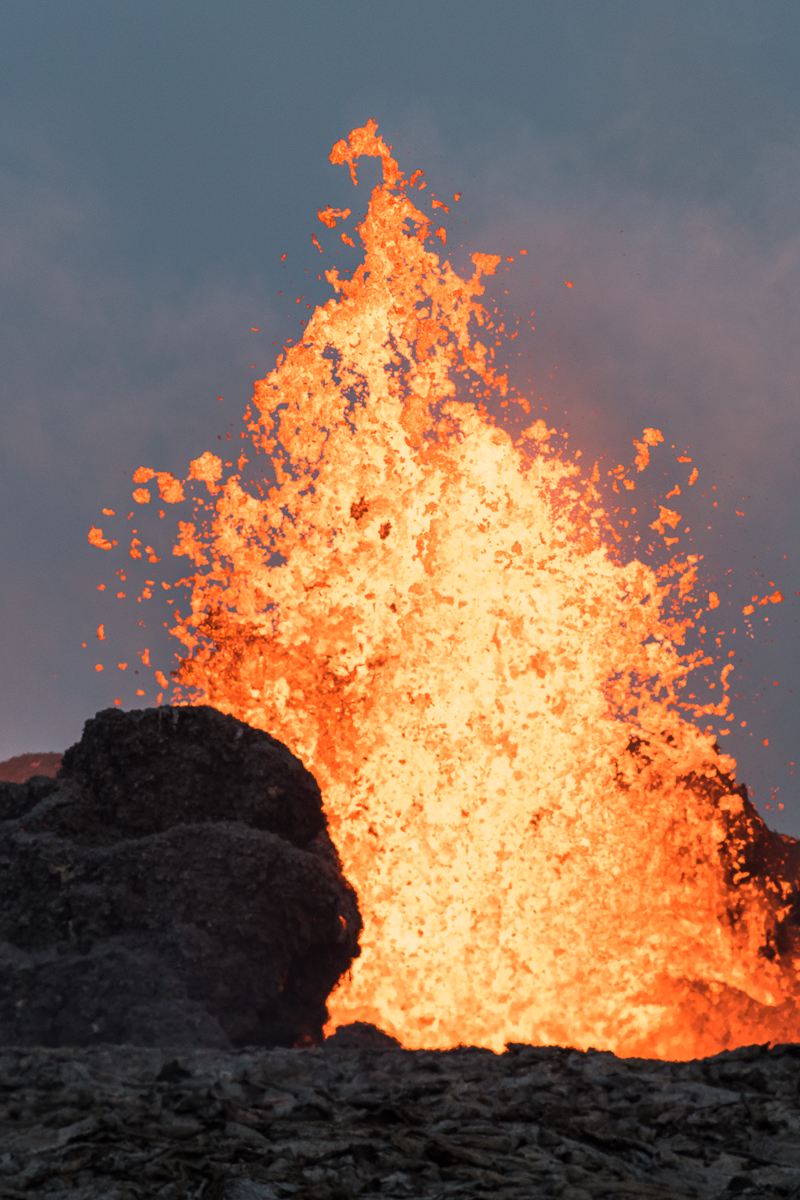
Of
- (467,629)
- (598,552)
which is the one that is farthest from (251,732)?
(598,552)

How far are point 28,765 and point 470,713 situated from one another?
79.5ft

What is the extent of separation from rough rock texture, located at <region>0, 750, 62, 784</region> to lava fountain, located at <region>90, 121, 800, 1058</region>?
65.8 feet

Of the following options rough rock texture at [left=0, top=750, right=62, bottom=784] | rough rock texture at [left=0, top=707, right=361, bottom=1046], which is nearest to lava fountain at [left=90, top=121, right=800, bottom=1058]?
rough rock texture at [left=0, top=707, right=361, bottom=1046]

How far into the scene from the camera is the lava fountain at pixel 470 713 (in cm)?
1509

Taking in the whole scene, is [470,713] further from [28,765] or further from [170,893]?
[28,765]

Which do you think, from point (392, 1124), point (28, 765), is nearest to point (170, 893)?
point (392, 1124)

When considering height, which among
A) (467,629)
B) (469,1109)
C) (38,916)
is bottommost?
(469,1109)

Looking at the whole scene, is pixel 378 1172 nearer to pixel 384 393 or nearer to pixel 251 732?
pixel 251 732

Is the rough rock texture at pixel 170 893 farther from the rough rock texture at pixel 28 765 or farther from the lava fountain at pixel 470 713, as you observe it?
the rough rock texture at pixel 28 765

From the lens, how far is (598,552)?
17.6 m

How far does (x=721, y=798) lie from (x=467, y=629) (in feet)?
19.0

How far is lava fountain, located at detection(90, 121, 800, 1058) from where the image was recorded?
15094 mm

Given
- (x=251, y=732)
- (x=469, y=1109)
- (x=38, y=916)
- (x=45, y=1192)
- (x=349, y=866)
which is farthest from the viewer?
(x=349, y=866)

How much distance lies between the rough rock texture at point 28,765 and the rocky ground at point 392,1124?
86.7 feet
